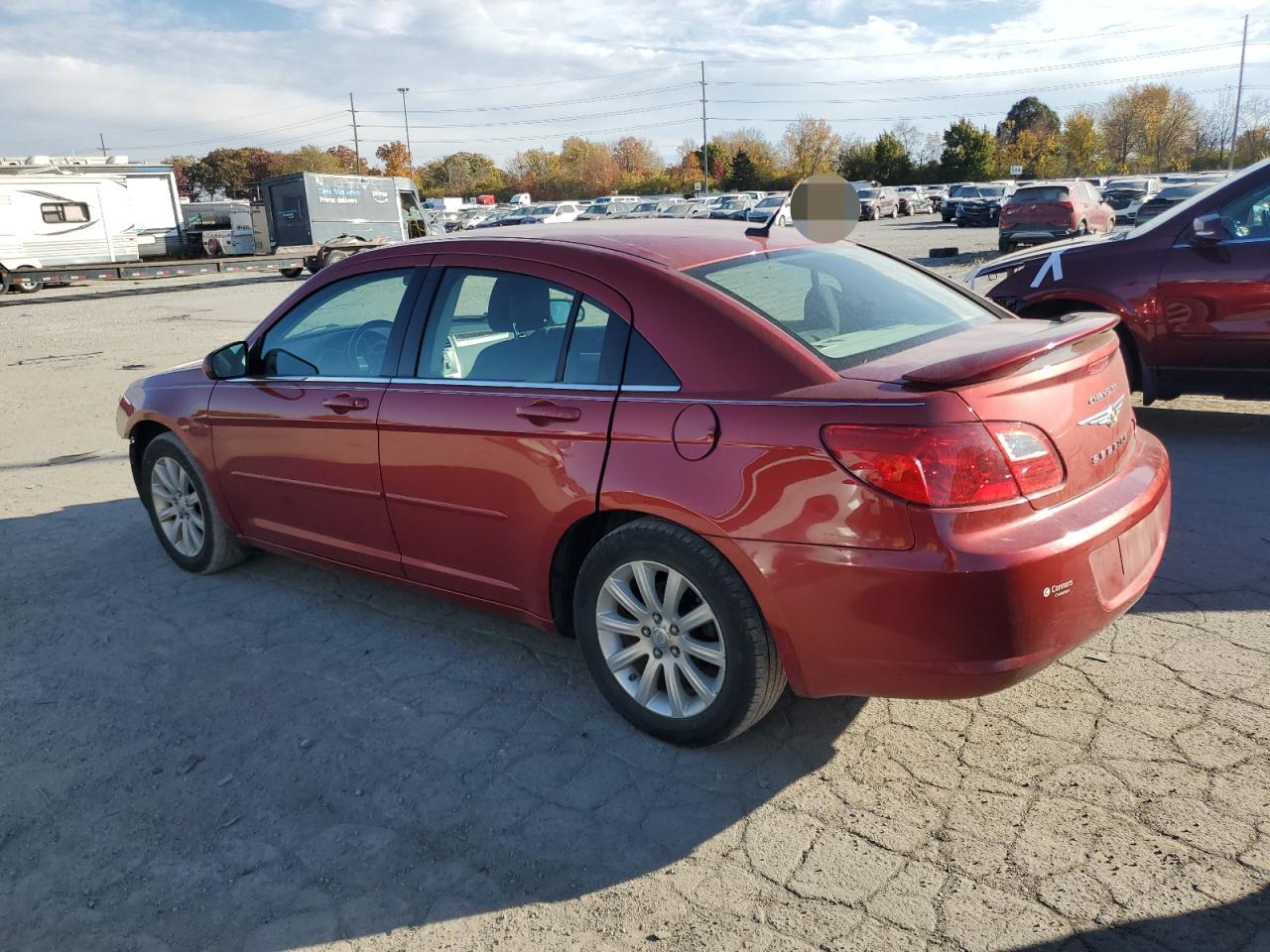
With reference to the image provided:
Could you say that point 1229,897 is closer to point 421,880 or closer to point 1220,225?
point 421,880

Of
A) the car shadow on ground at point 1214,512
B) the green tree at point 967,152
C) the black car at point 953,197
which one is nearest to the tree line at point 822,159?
the green tree at point 967,152

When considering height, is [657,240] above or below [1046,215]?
above

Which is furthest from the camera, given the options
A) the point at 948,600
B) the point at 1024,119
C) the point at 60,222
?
the point at 1024,119

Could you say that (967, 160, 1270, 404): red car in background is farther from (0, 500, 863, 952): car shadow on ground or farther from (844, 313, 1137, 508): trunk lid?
(0, 500, 863, 952): car shadow on ground

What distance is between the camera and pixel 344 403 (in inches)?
153

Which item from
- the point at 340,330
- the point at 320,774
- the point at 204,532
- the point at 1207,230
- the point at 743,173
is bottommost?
the point at 320,774

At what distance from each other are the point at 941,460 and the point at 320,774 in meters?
2.17

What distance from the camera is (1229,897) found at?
2.34 m

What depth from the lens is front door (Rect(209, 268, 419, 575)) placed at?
3852mm

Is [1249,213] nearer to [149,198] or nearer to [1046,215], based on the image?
[1046,215]

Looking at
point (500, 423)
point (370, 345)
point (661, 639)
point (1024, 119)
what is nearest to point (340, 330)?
point (370, 345)

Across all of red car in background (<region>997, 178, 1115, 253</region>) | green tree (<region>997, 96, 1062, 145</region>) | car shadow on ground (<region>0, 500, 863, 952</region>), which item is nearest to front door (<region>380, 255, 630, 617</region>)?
car shadow on ground (<region>0, 500, 863, 952</region>)

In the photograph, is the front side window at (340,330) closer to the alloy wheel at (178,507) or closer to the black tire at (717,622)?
the alloy wheel at (178,507)

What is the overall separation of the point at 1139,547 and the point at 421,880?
232cm
